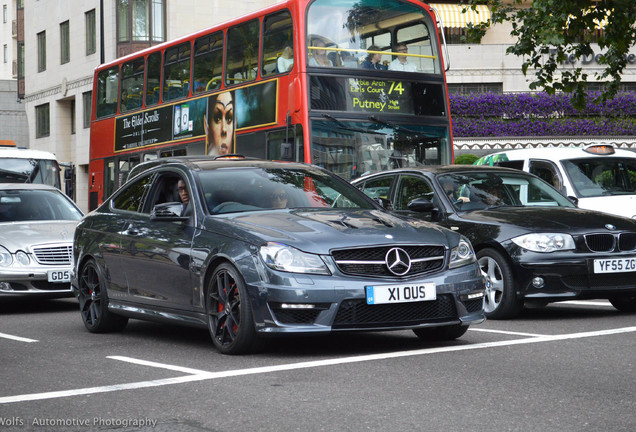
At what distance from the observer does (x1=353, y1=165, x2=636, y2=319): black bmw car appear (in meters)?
9.98

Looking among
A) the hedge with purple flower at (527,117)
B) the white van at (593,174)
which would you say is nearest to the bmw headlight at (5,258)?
the white van at (593,174)

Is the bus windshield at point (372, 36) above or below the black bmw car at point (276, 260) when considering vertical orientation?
above

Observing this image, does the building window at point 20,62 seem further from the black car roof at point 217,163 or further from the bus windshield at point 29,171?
the black car roof at point 217,163

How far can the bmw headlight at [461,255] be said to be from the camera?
7.94m

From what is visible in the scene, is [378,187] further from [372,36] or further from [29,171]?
[29,171]

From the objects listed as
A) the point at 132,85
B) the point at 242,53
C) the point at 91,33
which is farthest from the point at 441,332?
the point at 91,33

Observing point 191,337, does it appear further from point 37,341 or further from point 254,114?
point 254,114

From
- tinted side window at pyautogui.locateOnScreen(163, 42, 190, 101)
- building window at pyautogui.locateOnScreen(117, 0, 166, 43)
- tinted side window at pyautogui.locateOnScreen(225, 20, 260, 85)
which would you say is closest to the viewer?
tinted side window at pyautogui.locateOnScreen(225, 20, 260, 85)

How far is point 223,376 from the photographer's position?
683 cm

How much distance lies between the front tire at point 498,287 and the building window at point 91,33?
39.4 m

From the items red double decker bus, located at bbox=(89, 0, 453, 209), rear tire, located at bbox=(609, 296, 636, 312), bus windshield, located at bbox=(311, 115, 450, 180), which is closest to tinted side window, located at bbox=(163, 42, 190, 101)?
red double decker bus, located at bbox=(89, 0, 453, 209)

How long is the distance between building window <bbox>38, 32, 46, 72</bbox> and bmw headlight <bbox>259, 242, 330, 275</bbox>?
160 ft

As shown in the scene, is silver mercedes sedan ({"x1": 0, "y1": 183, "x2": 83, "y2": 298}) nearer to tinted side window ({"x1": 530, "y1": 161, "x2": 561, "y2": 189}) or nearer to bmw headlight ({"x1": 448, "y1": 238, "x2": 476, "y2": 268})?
bmw headlight ({"x1": 448, "y1": 238, "x2": 476, "y2": 268})

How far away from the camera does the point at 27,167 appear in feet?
71.5
